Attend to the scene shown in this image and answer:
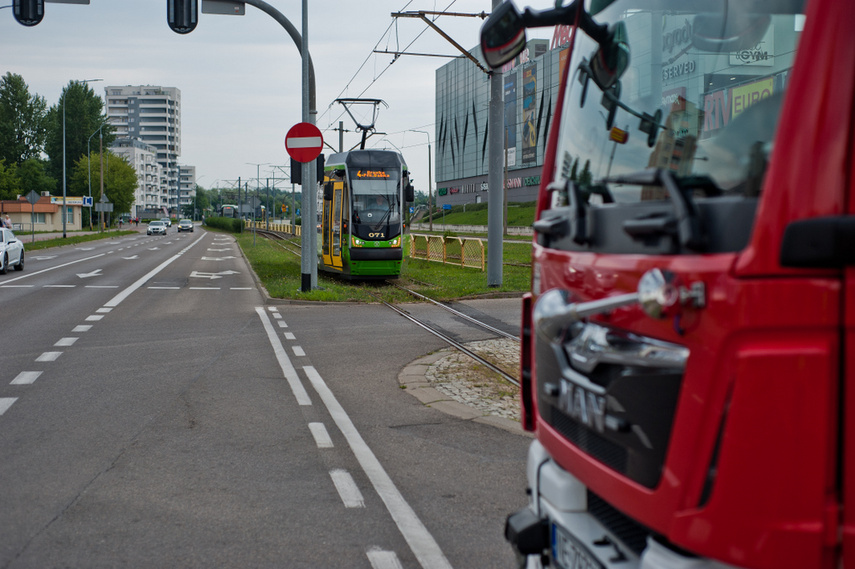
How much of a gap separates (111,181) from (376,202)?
9046 centimetres

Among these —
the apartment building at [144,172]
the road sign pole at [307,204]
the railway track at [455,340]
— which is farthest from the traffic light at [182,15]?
the apartment building at [144,172]

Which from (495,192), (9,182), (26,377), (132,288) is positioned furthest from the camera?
(9,182)

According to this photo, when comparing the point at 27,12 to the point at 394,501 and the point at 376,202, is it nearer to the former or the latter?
the point at 376,202

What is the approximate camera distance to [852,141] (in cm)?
161

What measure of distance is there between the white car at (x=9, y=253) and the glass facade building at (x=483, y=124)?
52.6m

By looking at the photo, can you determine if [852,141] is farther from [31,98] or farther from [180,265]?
[31,98]

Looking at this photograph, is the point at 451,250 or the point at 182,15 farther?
the point at 451,250

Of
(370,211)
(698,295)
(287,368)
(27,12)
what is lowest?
(287,368)

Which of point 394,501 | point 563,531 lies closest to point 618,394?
point 563,531

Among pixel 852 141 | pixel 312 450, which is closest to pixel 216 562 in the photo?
pixel 312 450

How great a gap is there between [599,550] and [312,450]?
3567 mm

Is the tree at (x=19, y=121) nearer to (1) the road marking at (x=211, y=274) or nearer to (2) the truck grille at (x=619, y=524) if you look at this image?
(1) the road marking at (x=211, y=274)

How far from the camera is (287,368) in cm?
890

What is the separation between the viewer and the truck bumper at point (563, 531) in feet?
7.29
